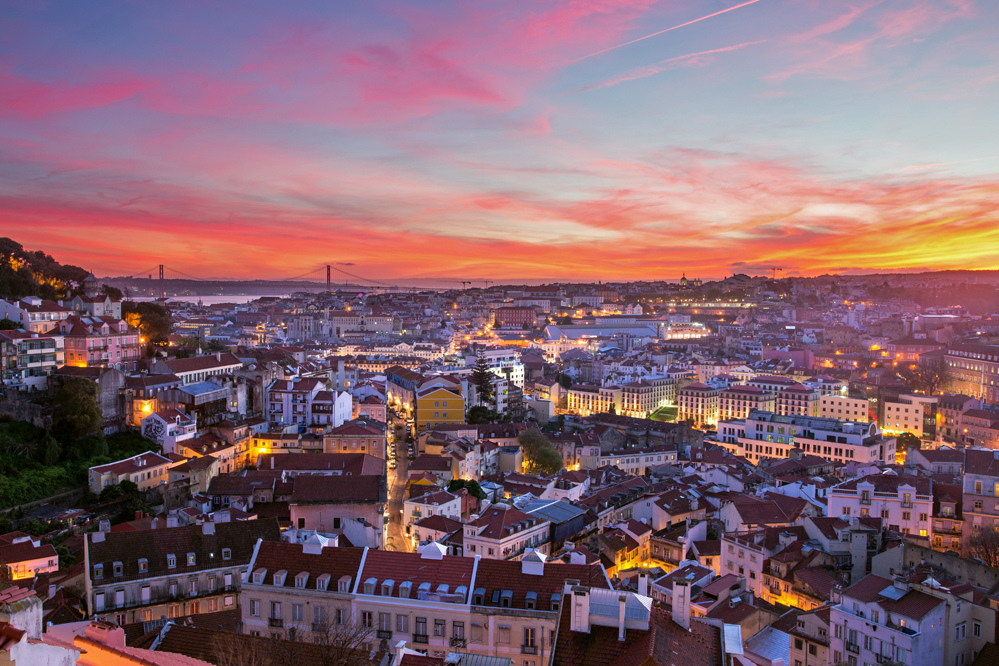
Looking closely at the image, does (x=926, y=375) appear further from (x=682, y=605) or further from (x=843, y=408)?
(x=682, y=605)

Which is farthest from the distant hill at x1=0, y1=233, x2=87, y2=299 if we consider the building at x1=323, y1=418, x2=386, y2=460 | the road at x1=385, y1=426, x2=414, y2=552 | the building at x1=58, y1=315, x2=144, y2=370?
the road at x1=385, y1=426, x2=414, y2=552

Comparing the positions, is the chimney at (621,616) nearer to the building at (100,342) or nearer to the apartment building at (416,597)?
the apartment building at (416,597)

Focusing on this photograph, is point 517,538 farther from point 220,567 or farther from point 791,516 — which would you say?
point 791,516

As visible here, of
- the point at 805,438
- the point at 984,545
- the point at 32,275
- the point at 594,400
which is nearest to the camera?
the point at 984,545

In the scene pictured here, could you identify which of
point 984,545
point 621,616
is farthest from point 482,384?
point 621,616

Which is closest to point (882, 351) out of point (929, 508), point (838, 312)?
point (838, 312)

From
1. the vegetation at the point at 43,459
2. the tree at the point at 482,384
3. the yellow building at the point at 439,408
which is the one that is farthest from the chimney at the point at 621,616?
the tree at the point at 482,384
